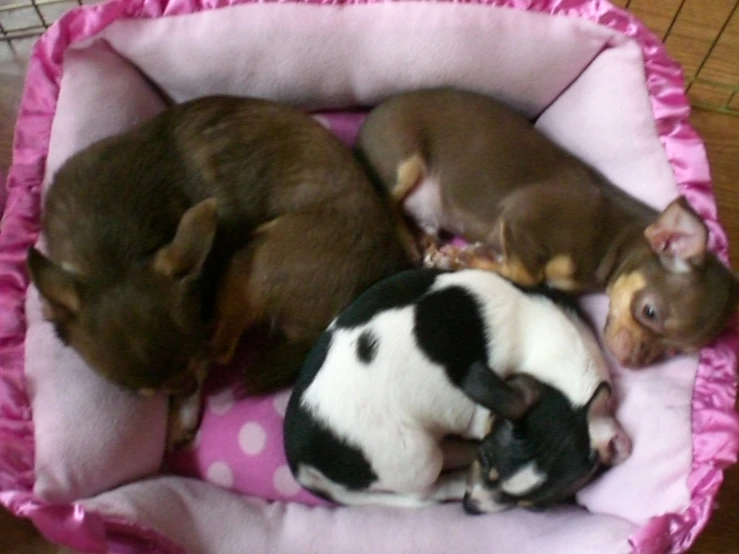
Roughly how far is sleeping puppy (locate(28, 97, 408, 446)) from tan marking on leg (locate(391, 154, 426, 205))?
123mm

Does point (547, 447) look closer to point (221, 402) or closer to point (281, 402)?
point (281, 402)

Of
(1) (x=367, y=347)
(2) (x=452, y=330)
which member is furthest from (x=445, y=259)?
(1) (x=367, y=347)

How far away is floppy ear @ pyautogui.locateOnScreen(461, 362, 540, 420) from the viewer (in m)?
1.66

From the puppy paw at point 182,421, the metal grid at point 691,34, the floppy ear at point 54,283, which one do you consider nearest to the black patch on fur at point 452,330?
the puppy paw at point 182,421

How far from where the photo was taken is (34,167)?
213 cm

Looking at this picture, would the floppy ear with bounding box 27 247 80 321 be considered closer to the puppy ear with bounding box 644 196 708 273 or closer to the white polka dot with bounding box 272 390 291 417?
the white polka dot with bounding box 272 390 291 417

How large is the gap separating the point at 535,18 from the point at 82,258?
1370 mm

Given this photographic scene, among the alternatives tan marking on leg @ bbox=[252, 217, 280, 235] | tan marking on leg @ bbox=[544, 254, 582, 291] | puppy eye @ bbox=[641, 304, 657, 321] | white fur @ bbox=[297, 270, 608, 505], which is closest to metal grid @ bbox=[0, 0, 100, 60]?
tan marking on leg @ bbox=[252, 217, 280, 235]

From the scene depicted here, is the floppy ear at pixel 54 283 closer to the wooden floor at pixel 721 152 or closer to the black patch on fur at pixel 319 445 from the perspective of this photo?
the black patch on fur at pixel 319 445

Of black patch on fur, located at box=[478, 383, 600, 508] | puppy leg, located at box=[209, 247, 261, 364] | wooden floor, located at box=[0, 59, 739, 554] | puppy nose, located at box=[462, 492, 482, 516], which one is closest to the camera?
black patch on fur, located at box=[478, 383, 600, 508]

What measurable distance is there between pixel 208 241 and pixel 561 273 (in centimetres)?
96

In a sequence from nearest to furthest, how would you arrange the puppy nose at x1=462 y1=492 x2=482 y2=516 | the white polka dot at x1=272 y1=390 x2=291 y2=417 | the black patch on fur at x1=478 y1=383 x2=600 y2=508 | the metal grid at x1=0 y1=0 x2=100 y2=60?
the black patch on fur at x1=478 y1=383 x2=600 y2=508
the puppy nose at x1=462 y1=492 x2=482 y2=516
the white polka dot at x1=272 y1=390 x2=291 y2=417
the metal grid at x1=0 y1=0 x2=100 y2=60

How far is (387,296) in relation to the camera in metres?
1.84

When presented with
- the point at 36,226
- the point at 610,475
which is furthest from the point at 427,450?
the point at 36,226
